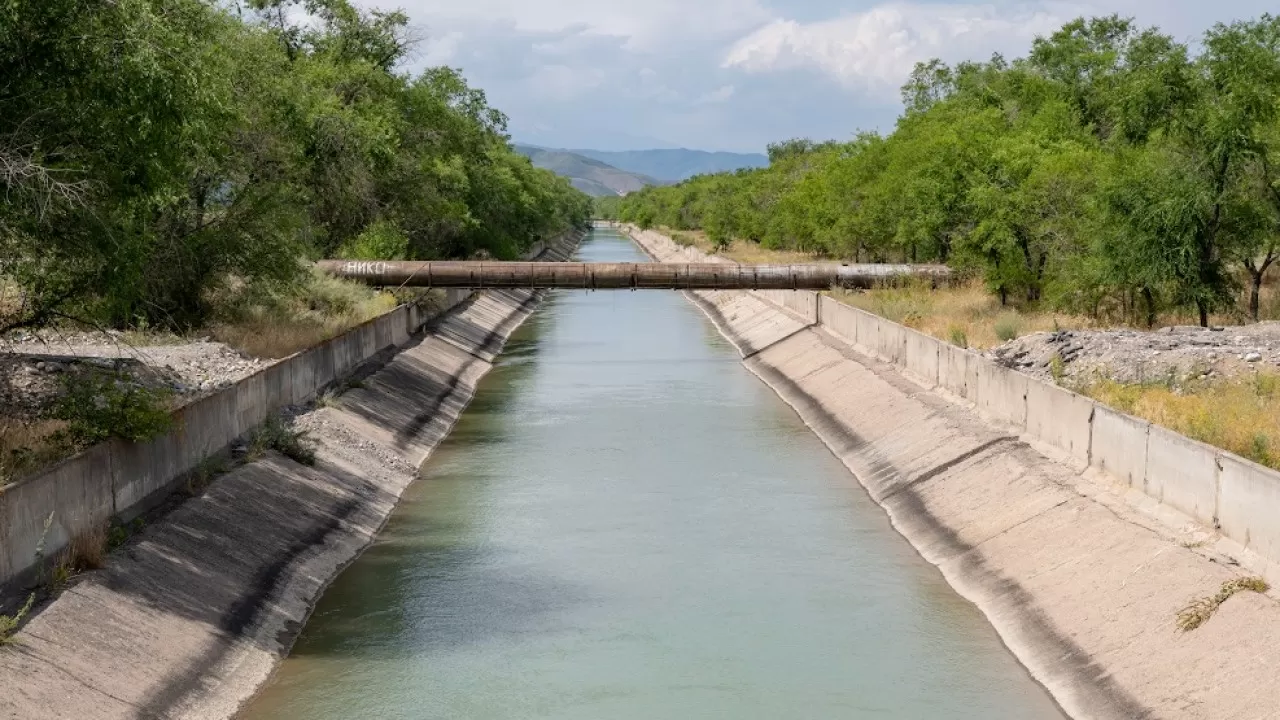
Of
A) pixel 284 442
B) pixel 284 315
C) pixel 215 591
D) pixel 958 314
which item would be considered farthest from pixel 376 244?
pixel 215 591

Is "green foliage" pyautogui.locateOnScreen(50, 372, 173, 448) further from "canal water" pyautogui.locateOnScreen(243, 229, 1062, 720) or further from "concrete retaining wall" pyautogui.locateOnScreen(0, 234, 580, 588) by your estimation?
"canal water" pyautogui.locateOnScreen(243, 229, 1062, 720)

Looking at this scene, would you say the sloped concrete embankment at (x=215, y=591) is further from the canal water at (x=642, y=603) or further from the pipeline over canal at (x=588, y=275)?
the pipeline over canal at (x=588, y=275)

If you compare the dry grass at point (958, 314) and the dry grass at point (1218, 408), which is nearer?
the dry grass at point (1218, 408)

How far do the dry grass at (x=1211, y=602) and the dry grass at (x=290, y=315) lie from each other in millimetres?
23665

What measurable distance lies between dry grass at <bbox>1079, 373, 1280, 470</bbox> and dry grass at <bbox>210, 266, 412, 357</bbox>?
66.8 feet

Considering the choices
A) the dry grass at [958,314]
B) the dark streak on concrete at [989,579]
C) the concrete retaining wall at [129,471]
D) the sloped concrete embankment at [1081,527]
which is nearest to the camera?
the sloped concrete embankment at [1081,527]

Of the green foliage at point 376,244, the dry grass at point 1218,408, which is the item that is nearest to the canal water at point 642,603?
the dry grass at point 1218,408

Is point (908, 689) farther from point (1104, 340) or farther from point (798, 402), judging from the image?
point (798, 402)

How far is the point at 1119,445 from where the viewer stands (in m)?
23.4

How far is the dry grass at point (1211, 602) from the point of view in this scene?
17188 millimetres

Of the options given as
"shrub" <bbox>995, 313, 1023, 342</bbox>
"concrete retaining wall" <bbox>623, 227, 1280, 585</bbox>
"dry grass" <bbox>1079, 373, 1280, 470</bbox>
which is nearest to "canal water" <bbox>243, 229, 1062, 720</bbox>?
"concrete retaining wall" <bbox>623, 227, 1280, 585</bbox>

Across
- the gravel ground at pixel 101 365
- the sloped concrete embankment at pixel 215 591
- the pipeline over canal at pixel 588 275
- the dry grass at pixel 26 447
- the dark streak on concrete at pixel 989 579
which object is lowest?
the dark streak on concrete at pixel 989 579

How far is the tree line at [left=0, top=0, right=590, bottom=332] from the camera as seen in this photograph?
17.8 meters

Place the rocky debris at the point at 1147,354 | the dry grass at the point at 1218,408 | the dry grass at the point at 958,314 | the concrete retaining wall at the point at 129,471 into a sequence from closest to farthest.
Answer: the concrete retaining wall at the point at 129,471, the dry grass at the point at 1218,408, the rocky debris at the point at 1147,354, the dry grass at the point at 958,314
